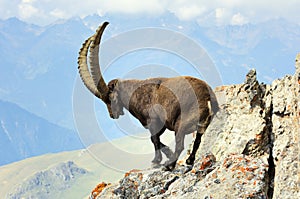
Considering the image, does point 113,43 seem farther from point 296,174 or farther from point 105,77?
point 296,174

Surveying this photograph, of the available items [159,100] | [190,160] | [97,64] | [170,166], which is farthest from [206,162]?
[97,64]

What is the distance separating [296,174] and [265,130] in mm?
2179

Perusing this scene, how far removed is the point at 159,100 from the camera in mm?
12297

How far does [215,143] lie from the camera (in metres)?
14.7

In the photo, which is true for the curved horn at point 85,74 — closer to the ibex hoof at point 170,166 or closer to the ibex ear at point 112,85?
the ibex ear at point 112,85

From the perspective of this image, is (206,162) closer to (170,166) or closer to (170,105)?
(170,166)

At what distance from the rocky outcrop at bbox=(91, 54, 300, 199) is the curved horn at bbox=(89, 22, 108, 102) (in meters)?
3.00

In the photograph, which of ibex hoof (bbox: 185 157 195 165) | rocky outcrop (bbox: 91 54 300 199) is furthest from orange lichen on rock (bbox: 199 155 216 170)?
ibex hoof (bbox: 185 157 195 165)

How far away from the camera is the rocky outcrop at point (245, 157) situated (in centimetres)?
1009

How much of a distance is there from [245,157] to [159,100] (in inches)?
124

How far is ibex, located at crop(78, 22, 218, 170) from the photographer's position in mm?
12023

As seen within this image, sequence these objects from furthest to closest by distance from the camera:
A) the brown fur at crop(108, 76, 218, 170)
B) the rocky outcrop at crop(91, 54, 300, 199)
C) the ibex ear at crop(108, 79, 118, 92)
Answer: the ibex ear at crop(108, 79, 118, 92), the brown fur at crop(108, 76, 218, 170), the rocky outcrop at crop(91, 54, 300, 199)

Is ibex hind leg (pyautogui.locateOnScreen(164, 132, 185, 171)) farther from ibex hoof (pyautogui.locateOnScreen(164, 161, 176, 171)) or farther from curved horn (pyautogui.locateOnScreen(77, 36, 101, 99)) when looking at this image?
curved horn (pyautogui.locateOnScreen(77, 36, 101, 99))

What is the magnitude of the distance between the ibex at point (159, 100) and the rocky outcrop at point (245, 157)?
961 millimetres
